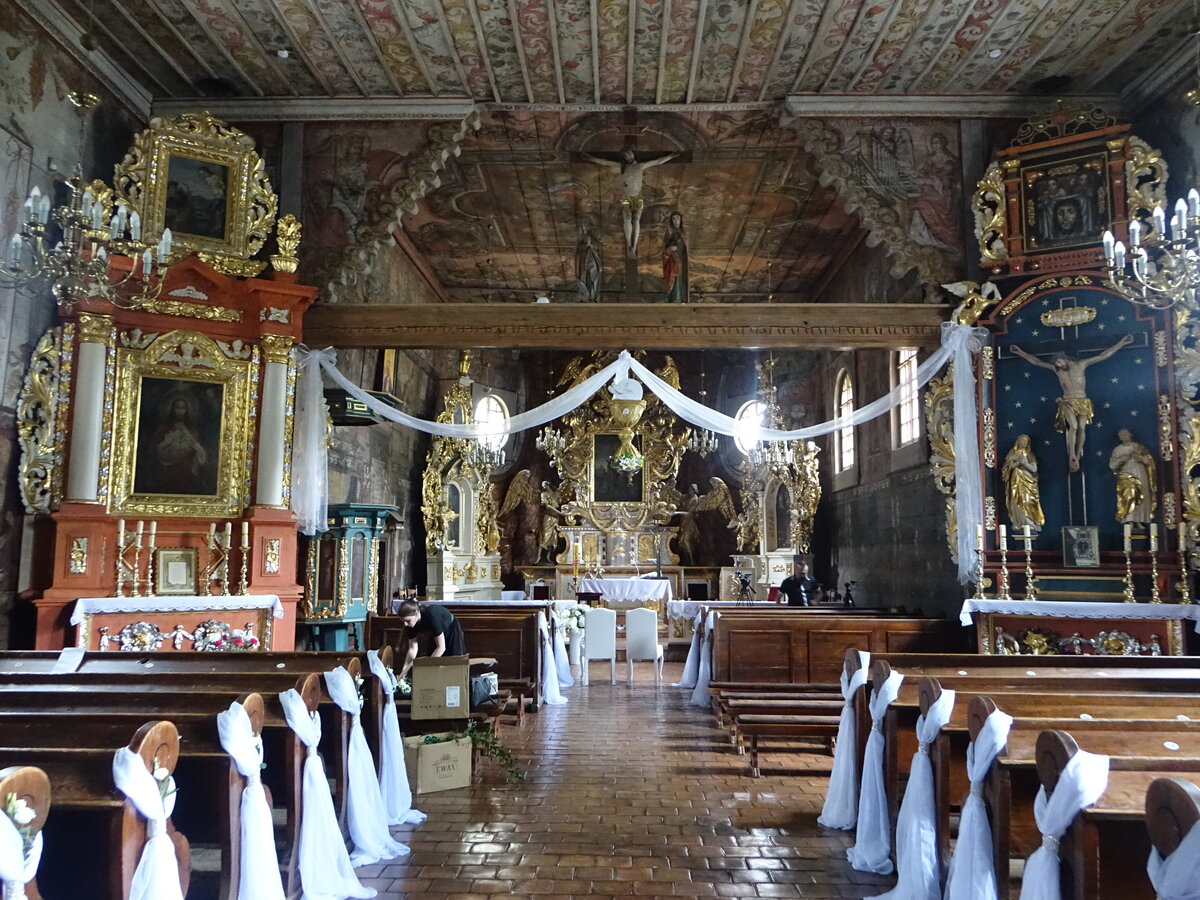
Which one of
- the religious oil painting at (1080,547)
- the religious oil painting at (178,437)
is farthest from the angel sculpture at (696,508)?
the religious oil painting at (178,437)

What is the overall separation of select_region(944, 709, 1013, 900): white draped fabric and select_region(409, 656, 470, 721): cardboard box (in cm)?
390

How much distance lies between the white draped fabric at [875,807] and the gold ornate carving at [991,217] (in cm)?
639

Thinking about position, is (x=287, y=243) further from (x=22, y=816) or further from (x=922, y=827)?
(x=922, y=827)

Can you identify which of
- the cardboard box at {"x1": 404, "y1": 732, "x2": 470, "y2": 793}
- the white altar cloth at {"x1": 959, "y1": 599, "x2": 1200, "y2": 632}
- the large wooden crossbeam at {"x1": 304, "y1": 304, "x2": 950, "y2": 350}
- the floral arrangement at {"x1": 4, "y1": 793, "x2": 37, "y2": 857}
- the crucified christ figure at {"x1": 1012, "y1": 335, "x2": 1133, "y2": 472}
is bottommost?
the cardboard box at {"x1": 404, "y1": 732, "x2": 470, "y2": 793}

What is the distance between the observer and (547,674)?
10.1m

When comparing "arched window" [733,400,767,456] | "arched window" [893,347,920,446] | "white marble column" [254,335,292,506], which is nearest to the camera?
"white marble column" [254,335,292,506]

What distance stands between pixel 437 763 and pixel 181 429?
4.94 meters

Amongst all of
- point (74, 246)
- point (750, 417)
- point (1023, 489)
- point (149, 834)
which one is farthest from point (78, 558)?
point (750, 417)

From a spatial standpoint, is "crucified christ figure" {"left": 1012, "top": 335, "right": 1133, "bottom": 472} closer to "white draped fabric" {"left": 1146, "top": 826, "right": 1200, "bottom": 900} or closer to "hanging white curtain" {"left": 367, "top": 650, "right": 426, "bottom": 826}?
"hanging white curtain" {"left": 367, "top": 650, "right": 426, "bottom": 826}

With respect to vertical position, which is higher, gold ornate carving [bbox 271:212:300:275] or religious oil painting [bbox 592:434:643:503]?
gold ornate carving [bbox 271:212:300:275]

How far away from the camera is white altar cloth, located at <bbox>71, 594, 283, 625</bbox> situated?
7945 mm

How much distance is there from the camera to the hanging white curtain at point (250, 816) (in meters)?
3.53

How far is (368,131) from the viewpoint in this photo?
10.3 meters

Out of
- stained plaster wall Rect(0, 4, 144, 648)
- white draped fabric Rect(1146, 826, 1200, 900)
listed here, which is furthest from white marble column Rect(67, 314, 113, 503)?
white draped fabric Rect(1146, 826, 1200, 900)
